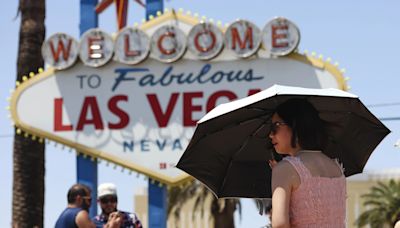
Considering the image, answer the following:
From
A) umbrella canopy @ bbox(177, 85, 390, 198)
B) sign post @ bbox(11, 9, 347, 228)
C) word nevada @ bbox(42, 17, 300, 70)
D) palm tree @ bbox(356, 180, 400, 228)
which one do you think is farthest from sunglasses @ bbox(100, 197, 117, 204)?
palm tree @ bbox(356, 180, 400, 228)

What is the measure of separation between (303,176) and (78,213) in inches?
158

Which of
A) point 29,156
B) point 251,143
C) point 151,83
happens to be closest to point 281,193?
point 251,143

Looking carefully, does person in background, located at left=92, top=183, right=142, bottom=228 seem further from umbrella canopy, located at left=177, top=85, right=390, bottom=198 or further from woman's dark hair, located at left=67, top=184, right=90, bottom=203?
umbrella canopy, located at left=177, top=85, right=390, bottom=198

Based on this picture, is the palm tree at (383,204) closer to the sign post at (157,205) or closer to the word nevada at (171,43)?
the sign post at (157,205)

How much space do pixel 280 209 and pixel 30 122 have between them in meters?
12.4

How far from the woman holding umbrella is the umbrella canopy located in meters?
0.53

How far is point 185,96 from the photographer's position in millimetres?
15383

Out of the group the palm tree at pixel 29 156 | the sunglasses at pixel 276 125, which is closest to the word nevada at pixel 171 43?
the palm tree at pixel 29 156

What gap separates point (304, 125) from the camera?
413 cm

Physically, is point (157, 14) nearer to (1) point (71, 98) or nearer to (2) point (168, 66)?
(2) point (168, 66)

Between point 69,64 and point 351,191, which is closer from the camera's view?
point 69,64

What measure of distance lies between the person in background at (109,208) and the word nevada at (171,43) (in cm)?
701

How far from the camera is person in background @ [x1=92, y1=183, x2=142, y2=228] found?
8078mm

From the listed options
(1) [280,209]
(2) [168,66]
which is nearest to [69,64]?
(2) [168,66]
